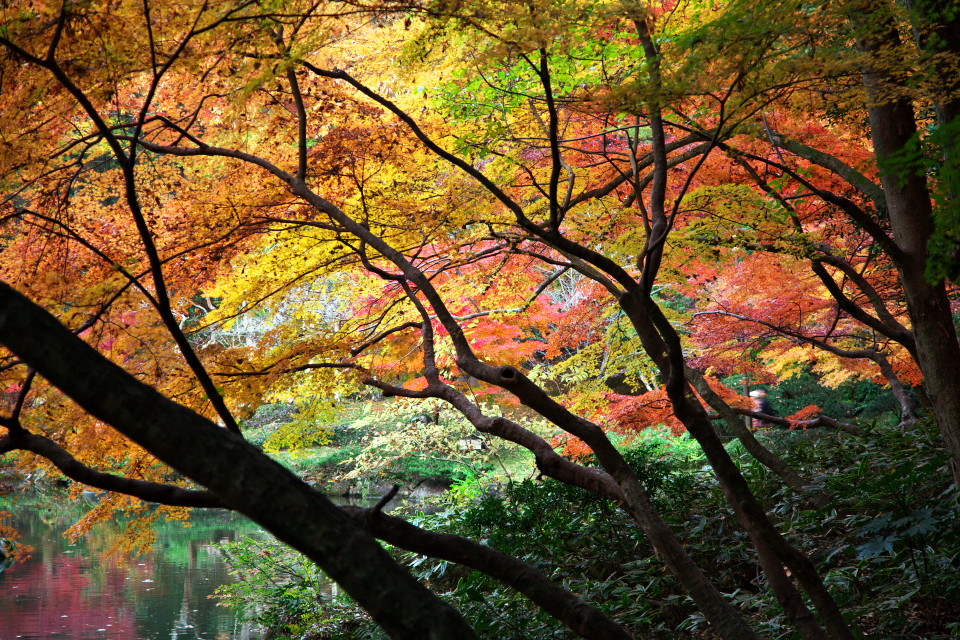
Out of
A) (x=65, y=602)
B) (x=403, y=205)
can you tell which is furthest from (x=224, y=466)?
(x=65, y=602)

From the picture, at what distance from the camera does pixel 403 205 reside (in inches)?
219

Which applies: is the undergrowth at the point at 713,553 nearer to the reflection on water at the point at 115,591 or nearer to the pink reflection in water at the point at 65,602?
the reflection on water at the point at 115,591

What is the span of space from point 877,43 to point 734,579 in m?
3.60

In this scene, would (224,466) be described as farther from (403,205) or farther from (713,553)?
(713,553)

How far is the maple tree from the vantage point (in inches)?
99.5

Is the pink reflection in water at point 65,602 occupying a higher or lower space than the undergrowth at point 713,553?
higher

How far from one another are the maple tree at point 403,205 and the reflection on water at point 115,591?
129 inches

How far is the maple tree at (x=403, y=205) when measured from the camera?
8.29ft

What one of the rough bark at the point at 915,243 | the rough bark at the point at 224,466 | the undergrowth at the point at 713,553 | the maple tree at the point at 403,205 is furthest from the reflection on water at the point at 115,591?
the rough bark at the point at 915,243

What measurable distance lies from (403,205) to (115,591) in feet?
25.5

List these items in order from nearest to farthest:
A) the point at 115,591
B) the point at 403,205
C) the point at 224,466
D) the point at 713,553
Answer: the point at 224,466
the point at 713,553
the point at 403,205
the point at 115,591

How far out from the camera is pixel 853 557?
178 inches

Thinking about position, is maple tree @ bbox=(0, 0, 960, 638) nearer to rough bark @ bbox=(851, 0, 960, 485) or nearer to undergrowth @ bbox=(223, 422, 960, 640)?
rough bark @ bbox=(851, 0, 960, 485)

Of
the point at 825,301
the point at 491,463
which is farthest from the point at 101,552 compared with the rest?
the point at 825,301
